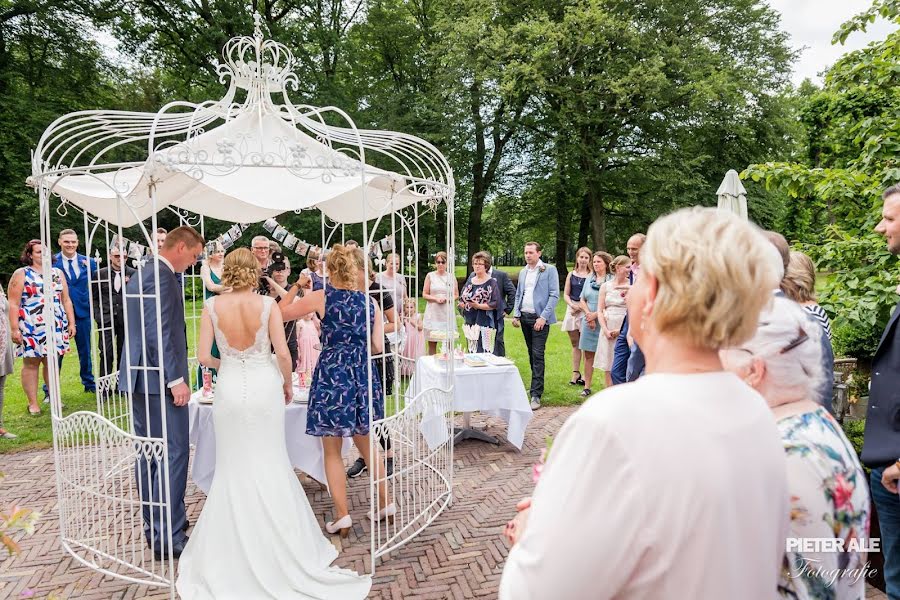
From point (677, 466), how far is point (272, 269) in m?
6.68

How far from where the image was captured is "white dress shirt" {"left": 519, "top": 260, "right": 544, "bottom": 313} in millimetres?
7848

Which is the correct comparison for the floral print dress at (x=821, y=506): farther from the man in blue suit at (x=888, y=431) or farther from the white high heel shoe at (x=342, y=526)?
the white high heel shoe at (x=342, y=526)

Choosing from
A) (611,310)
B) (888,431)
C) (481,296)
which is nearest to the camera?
(888,431)

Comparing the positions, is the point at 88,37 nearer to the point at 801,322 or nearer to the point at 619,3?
the point at 619,3

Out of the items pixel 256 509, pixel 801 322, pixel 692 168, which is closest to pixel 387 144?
pixel 256 509

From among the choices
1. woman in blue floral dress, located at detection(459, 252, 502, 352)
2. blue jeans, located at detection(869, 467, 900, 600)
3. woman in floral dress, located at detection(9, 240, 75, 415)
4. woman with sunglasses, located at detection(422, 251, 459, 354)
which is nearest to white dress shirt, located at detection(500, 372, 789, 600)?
blue jeans, located at detection(869, 467, 900, 600)

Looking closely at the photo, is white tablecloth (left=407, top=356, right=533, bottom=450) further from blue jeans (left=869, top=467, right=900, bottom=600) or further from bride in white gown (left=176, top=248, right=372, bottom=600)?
blue jeans (left=869, top=467, right=900, bottom=600)

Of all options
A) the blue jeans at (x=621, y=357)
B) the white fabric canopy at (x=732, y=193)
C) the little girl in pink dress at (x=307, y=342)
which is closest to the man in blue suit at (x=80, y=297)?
the little girl in pink dress at (x=307, y=342)

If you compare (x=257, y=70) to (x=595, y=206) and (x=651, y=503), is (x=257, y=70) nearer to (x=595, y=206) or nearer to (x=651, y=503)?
(x=651, y=503)

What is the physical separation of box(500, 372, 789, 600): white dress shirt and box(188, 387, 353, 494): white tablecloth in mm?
3818

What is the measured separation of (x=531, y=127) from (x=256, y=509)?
20.8 m

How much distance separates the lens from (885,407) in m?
2.63

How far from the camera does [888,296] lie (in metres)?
3.86

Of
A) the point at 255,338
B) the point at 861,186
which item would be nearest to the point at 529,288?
the point at 861,186
